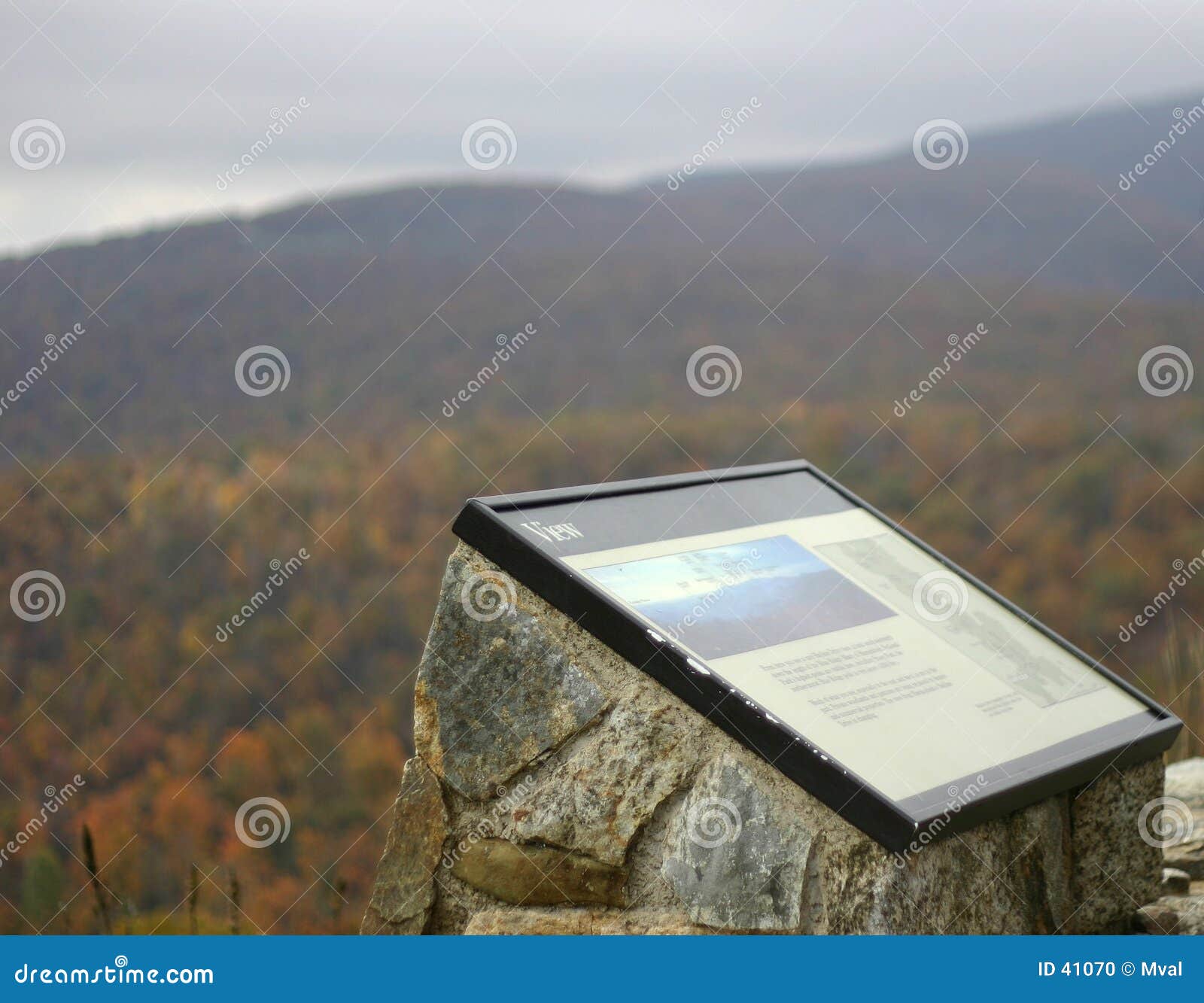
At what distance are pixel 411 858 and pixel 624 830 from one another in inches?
16.5

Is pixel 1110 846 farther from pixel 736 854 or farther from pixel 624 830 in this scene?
pixel 624 830

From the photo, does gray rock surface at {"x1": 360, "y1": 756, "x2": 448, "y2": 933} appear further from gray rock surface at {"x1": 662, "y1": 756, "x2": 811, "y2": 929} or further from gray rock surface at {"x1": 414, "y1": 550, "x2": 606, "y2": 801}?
gray rock surface at {"x1": 662, "y1": 756, "x2": 811, "y2": 929}

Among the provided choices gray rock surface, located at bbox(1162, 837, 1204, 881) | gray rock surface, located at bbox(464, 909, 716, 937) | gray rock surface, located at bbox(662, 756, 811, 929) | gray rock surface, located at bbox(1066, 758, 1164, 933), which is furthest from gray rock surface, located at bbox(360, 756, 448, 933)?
gray rock surface, located at bbox(1162, 837, 1204, 881)

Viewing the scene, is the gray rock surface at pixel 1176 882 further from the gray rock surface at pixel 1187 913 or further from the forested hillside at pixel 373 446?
the forested hillside at pixel 373 446

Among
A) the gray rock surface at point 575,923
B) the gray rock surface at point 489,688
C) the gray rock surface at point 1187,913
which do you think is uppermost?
the gray rock surface at point 489,688

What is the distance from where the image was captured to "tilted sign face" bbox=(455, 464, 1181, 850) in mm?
1675

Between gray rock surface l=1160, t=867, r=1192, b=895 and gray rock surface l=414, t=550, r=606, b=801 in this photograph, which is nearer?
gray rock surface l=414, t=550, r=606, b=801

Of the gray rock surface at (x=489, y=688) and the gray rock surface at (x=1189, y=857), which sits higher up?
the gray rock surface at (x=489, y=688)

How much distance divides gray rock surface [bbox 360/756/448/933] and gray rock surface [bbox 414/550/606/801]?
0.18 ft

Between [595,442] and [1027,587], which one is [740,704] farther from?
[595,442]

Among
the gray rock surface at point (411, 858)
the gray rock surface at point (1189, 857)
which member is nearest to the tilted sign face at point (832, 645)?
the gray rock surface at point (411, 858)

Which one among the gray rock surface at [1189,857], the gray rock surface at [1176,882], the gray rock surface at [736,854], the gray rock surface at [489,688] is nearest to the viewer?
the gray rock surface at [736,854]

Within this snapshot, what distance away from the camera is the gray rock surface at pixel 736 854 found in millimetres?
1642

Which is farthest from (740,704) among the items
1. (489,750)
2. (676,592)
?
(489,750)
